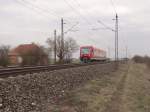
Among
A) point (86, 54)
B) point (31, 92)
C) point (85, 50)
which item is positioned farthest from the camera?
point (85, 50)

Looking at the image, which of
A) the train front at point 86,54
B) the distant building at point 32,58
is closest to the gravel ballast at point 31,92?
the distant building at point 32,58

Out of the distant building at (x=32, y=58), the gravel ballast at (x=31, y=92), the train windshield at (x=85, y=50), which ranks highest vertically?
the train windshield at (x=85, y=50)

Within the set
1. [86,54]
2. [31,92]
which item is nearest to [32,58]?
[86,54]

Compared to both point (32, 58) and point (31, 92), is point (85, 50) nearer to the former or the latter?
point (32, 58)

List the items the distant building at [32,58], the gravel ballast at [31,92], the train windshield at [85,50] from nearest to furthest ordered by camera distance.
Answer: the gravel ballast at [31,92]
the distant building at [32,58]
the train windshield at [85,50]

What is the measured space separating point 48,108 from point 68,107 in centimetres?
122

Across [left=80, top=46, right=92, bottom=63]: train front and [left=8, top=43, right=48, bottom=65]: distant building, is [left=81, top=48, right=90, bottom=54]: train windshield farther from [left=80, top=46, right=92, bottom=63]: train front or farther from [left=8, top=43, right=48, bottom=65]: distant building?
[left=8, top=43, right=48, bottom=65]: distant building

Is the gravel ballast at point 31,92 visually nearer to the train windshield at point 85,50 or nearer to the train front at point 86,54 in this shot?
the train front at point 86,54

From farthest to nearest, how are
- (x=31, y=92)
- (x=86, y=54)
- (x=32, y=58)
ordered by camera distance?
(x=86, y=54) → (x=32, y=58) → (x=31, y=92)

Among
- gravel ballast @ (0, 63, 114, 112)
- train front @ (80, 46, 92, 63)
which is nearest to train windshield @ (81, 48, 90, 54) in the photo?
train front @ (80, 46, 92, 63)

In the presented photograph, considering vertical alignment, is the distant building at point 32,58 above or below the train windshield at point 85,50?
below

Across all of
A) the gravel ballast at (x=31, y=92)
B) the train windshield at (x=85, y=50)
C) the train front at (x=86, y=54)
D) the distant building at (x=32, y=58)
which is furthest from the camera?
the train windshield at (x=85, y=50)

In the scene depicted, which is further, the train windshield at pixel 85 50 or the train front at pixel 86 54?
the train windshield at pixel 85 50

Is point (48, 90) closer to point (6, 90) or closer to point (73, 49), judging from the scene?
point (6, 90)
